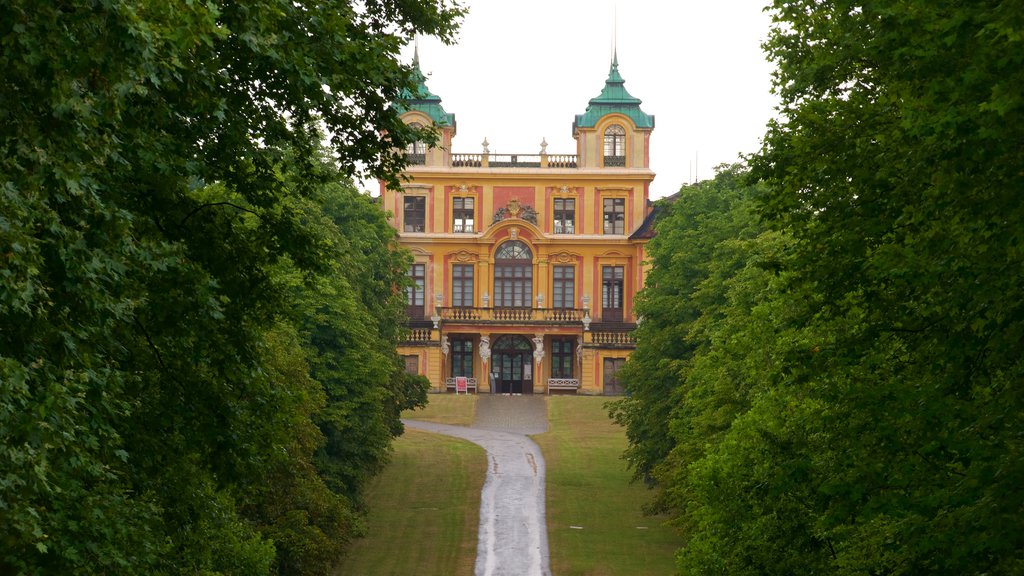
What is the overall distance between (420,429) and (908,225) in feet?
149

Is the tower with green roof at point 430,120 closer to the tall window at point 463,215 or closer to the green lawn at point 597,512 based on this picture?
the tall window at point 463,215

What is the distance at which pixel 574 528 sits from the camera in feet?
130

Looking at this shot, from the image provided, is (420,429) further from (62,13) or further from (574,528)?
(62,13)

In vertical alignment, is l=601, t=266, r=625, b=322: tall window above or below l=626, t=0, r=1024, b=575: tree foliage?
above

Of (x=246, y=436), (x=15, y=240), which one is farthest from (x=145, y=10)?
(x=246, y=436)

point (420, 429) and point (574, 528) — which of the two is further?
point (420, 429)

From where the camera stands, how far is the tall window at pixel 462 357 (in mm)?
71188

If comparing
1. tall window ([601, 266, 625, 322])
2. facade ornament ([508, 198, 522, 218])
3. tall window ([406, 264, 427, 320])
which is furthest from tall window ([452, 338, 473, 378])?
tall window ([601, 266, 625, 322])

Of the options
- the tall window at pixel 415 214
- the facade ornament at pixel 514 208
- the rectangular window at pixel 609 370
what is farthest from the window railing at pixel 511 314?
the tall window at pixel 415 214

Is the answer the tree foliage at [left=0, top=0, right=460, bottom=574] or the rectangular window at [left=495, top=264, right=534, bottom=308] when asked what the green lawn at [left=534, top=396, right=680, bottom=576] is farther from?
the tree foliage at [left=0, top=0, right=460, bottom=574]

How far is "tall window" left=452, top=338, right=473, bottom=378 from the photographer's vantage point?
71.2 metres

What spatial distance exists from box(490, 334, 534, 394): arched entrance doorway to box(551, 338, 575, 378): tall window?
1176 millimetres

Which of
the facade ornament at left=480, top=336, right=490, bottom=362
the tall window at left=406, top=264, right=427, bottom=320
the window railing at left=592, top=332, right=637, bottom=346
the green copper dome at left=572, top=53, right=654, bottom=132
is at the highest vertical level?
the green copper dome at left=572, top=53, right=654, bottom=132

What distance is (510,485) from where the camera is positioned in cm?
4566
